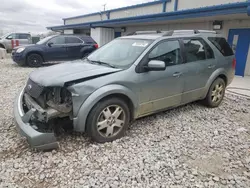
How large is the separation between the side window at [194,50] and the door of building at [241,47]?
5684 mm

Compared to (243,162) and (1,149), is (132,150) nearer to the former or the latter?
(243,162)

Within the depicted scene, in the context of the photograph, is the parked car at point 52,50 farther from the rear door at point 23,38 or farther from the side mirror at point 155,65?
the rear door at point 23,38

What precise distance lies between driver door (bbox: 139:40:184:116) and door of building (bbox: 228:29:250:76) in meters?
6.45

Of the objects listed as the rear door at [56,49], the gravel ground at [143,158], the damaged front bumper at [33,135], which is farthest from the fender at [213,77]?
the rear door at [56,49]

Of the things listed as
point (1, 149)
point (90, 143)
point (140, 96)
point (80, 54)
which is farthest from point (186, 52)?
point (80, 54)

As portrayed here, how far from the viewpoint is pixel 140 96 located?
3.41 meters

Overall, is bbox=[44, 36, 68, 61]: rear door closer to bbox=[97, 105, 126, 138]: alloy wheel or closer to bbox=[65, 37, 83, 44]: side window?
bbox=[65, 37, 83, 44]: side window

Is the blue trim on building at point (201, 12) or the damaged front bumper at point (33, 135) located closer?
the damaged front bumper at point (33, 135)

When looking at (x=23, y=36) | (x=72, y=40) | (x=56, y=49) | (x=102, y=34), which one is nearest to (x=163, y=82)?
(x=56, y=49)

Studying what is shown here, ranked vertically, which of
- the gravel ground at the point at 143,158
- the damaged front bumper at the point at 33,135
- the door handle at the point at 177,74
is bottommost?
the gravel ground at the point at 143,158

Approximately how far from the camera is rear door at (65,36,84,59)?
10758 mm

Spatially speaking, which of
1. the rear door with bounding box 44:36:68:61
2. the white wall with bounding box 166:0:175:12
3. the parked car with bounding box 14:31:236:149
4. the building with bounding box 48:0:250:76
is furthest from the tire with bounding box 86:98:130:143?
the white wall with bounding box 166:0:175:12

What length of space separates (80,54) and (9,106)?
22.3 ft

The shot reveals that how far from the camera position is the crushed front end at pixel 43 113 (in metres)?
2.67
